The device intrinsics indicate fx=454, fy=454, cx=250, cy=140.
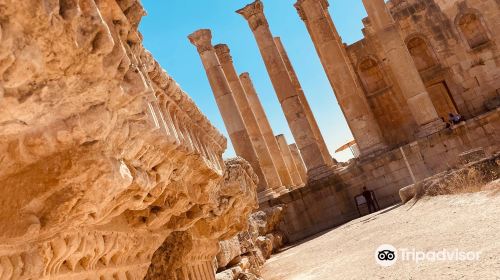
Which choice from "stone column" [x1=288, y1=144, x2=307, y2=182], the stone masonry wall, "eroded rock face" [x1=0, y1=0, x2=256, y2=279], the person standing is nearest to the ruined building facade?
the stone masonry wall

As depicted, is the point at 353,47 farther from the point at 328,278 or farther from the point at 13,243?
the point at 13,243

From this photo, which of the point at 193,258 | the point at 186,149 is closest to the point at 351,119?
the point at 193,258

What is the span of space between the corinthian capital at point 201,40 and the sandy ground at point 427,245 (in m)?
11.5

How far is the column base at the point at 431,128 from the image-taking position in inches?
631

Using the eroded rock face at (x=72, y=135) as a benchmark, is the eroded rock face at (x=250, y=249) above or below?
below

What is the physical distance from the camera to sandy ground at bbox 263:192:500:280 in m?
4.41

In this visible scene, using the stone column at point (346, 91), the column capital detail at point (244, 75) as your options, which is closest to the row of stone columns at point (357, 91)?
the stone column at point (346, 91)

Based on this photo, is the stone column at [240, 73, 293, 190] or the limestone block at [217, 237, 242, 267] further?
the stone column at [240, 73, 293, 190]

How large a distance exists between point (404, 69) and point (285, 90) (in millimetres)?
5137

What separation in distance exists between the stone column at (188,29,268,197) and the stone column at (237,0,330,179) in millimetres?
2118

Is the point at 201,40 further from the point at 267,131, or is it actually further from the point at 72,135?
the point at 72,135

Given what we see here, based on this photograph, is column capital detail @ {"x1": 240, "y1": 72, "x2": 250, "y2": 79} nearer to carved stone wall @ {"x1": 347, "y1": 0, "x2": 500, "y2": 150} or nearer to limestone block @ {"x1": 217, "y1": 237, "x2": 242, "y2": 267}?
carved stone wall @ {"x1": 347, "y1": 0, "x2": 500, "y2": 150}

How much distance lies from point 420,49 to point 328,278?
63.1 feet

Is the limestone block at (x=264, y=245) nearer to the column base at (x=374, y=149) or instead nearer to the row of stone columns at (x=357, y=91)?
the column base at (x=374, y=149)
